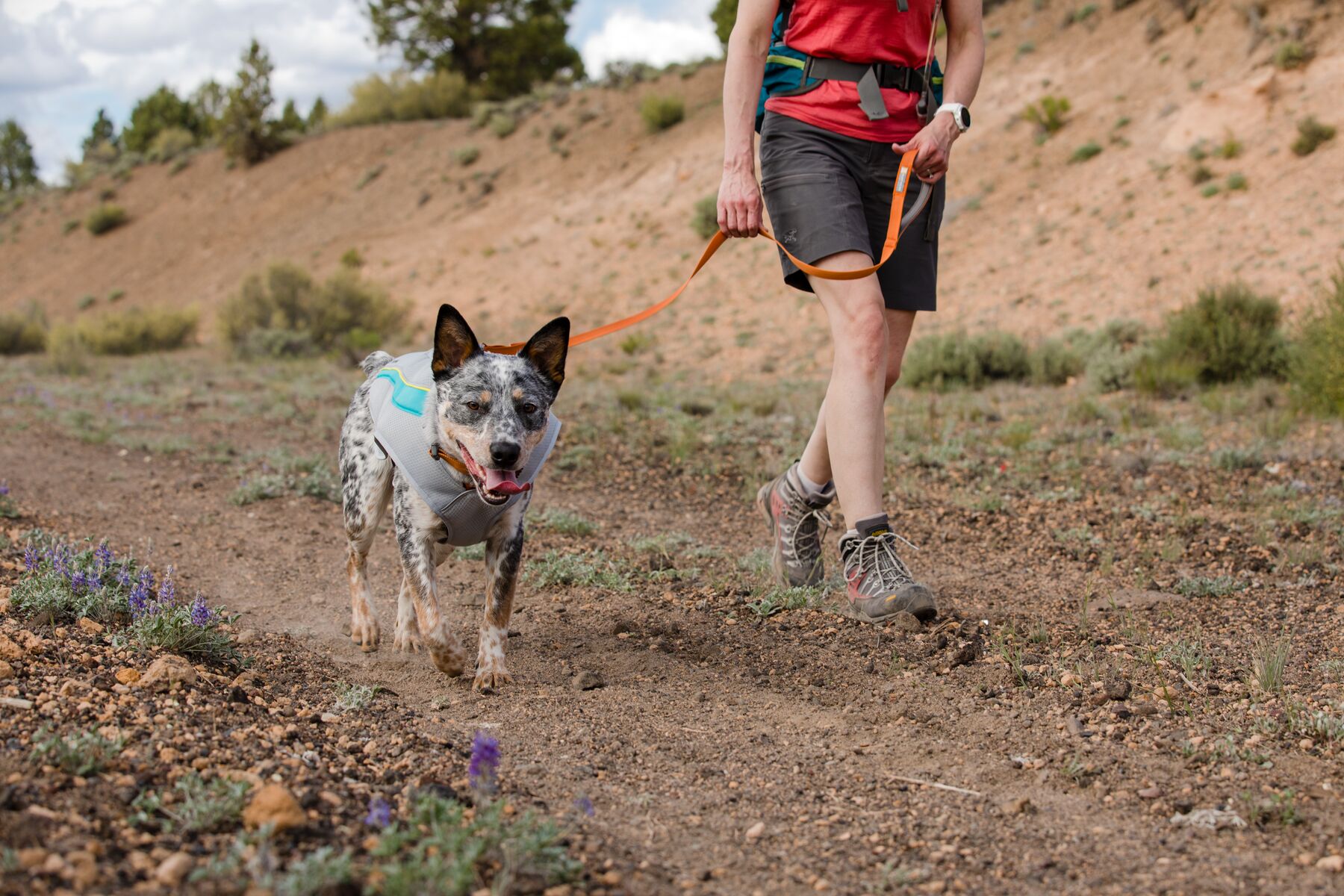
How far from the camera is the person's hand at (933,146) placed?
4004 mm

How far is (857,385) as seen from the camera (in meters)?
3.99

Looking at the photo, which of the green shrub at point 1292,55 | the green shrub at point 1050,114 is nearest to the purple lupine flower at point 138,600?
the green shrub at point 1292,55

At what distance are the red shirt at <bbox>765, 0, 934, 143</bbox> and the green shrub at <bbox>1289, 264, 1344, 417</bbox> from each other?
220 inches

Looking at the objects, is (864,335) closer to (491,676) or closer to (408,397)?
(408,397)

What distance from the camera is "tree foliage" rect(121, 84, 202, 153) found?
47594mm

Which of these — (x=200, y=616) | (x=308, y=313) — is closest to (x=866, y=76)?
(x=200, y=616)

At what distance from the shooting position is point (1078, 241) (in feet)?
53.5

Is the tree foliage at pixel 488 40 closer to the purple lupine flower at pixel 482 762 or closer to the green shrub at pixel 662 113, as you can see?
the green shrub at pixel 662 113

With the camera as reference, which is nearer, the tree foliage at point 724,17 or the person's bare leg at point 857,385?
the person's bare leg at point 857,385

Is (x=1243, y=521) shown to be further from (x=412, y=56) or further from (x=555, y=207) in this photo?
(x=412, y=56)

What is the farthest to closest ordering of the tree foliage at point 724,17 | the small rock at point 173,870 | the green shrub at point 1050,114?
1. the tree foliage at point 724,17
2. the green shrub at point 1050,114
3. the small rock at point 173,870

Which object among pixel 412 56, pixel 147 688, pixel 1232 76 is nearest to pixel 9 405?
pixel 147 688

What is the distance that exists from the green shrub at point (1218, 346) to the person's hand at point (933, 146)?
6.72 meters

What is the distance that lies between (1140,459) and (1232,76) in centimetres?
1339
